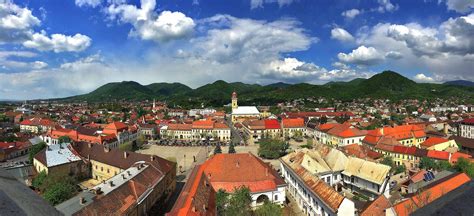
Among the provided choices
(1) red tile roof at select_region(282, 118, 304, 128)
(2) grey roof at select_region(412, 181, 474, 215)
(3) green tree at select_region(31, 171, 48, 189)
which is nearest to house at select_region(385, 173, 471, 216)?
(2) grey roof at select_region(412, 181, 474, 215)

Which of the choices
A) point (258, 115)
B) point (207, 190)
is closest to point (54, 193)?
point (207, 190)

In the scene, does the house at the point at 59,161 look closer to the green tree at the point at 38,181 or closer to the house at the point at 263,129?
the green tree at the point at 38,181

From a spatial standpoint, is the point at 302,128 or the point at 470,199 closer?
the point at 470,199

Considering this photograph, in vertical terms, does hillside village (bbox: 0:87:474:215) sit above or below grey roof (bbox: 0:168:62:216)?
below

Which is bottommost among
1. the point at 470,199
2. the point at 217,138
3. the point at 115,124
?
the point at 217,138

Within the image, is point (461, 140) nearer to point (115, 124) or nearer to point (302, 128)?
point (302, 128)

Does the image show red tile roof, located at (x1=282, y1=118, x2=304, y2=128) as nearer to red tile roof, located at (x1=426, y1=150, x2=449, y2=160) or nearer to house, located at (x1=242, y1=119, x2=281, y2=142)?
house, located at (x1=242, y1=119, x2=281, y2=142)
